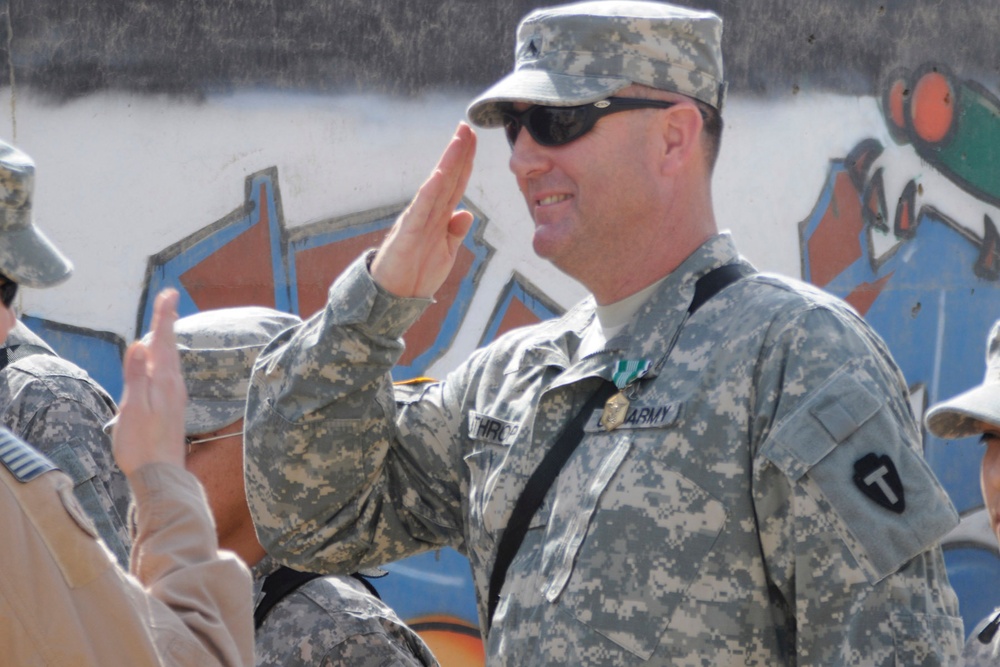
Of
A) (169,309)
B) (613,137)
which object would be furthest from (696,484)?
(169,309)

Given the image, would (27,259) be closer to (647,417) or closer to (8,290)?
(8,290)

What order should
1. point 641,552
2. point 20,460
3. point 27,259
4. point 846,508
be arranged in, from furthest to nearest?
point 27,259 < point 641,552 < point 846,508 < point 20,460

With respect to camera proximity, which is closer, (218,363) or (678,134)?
(678,134)

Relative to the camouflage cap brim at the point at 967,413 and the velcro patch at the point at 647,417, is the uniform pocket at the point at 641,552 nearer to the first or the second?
the velcro patch at the point at 647,417

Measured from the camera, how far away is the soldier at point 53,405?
308 centimetres

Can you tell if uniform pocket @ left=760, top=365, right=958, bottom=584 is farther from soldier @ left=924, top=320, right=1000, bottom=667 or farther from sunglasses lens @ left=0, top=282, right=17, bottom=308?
sunglasses lens @ left=0, top=282, right=17, bottom=308

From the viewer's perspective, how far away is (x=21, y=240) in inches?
124

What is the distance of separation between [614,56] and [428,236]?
0.44m

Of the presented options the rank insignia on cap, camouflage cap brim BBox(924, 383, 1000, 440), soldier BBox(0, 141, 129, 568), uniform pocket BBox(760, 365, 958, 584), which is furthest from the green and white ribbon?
soldier BBox(0, 141, 129, 568)

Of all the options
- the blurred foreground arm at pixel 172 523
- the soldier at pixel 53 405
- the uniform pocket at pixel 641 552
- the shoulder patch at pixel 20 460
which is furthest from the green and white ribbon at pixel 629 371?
the soldier at pixel 53 405

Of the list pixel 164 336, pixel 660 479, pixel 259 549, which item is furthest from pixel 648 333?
pixel 259 549

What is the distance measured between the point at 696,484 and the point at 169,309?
31.1 inches

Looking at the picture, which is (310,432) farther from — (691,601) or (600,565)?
(691,601)

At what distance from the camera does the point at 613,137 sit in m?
2.24
